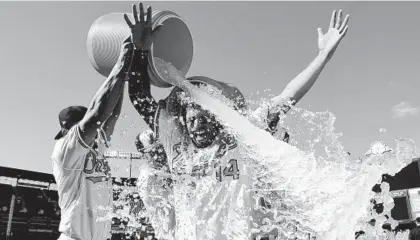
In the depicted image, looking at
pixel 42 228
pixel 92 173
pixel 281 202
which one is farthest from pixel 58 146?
pixel 42 228

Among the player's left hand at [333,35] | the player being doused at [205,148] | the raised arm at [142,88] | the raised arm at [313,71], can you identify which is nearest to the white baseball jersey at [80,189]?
the raised arm at [142,88]

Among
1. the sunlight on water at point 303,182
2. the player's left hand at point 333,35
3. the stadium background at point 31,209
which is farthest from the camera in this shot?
the stadium background at point 31,209

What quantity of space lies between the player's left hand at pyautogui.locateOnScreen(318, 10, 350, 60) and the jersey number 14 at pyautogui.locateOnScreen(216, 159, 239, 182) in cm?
175

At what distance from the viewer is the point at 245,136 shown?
11.0 feet

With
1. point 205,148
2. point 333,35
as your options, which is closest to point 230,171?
point 205,148

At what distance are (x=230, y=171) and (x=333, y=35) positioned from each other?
7.10 ft

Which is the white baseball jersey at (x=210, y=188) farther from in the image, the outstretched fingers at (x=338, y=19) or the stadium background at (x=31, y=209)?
the stadium background at (x=31, y=209)

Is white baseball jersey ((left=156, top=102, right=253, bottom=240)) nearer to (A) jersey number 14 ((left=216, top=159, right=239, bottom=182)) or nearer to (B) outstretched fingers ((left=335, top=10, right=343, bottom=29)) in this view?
(A) jersey number 14 ((left=216, top=159, right=239, bottom=182))

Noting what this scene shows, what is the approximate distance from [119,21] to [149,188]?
195 centimetres

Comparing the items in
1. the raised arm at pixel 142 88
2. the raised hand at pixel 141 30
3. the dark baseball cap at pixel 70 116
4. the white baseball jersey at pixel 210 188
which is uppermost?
the raised hand at pixel 141 30

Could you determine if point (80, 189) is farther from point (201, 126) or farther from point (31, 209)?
point (31, 209)

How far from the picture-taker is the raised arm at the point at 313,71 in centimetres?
367

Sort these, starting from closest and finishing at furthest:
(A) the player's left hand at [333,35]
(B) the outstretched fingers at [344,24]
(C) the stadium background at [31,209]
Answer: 1. (A) the player's left hand at [333,35]
2. (B) the outstretched fingers at [344,24]
3. (C) the stadium background at [31,209]

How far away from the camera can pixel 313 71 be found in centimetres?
381
